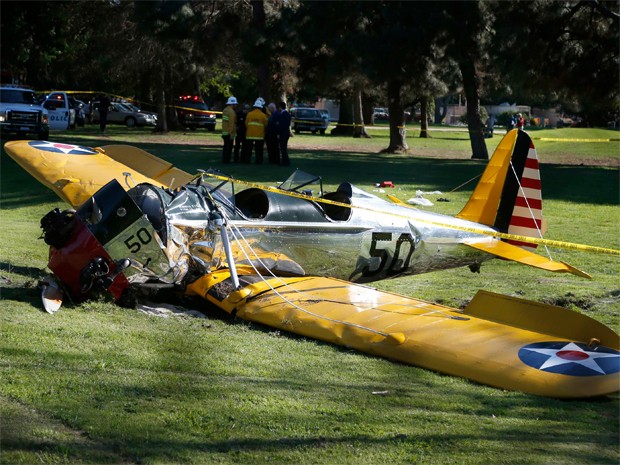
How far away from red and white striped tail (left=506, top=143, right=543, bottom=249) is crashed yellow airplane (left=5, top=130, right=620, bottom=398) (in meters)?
0.02

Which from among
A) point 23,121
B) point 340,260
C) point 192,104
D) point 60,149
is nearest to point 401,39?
point 23,121

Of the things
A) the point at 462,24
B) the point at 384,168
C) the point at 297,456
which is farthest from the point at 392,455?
the point at 462,24

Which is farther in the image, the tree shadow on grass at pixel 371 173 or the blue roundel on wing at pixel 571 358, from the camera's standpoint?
the tree shadow on grass at pixel 371 173

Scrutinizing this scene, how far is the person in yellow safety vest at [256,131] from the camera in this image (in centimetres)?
2545

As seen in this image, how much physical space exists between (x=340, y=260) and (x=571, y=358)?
153 inches

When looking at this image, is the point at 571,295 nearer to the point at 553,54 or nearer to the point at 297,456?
the point at 297,456

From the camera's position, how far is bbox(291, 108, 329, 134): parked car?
59594 millimetres

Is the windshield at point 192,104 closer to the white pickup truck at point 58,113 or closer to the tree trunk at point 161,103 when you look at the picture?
the tree trunk at point 161,103

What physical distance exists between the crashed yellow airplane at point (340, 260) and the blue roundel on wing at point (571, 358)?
0.05ft

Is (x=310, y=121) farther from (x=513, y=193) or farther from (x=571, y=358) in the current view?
(x=571, y=358)

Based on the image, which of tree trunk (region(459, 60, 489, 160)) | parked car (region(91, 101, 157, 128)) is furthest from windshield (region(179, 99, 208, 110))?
tree trunk (region(459, 60, 489, 160))

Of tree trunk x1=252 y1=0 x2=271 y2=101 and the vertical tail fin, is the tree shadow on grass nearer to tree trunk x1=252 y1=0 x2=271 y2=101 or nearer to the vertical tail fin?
tree trunk x1=252 y1=0 x2=271 y2=101

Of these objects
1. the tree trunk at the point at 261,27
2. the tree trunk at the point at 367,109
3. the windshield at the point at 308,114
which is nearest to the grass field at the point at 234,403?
the tree trunk at the point at 261,27

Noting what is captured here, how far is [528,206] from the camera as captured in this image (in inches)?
470
